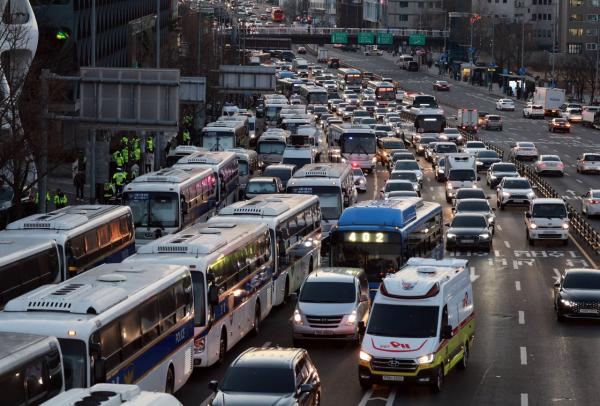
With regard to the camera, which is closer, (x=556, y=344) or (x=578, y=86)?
(x=556, y=344)

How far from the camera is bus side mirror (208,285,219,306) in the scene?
30.9 metres

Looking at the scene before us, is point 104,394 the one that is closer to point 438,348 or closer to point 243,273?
point 438,348

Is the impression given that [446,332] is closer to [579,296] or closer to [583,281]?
[579,296]

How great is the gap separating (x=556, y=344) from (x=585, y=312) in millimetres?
2675

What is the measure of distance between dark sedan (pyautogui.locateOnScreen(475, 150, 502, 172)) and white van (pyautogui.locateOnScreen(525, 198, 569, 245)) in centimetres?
2593

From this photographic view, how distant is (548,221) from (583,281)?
636 inches

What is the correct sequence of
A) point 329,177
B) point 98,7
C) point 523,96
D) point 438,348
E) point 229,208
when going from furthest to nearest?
point 523,96 → point 98,7 → point 329,177 → point 229,208 → point 438,348

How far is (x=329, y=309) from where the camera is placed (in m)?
34.1

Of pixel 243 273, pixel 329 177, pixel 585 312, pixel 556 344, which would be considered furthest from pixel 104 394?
pixel 329 177

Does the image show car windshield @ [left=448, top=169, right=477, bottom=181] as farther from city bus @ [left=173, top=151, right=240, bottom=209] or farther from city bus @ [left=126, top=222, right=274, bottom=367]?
city bus @ [left=126, top=222, right=274, bottom=367]

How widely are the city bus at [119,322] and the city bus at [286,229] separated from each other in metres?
8.71

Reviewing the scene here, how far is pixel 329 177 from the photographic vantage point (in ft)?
169

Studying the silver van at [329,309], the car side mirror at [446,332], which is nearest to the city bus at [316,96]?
the silver van at [329,309]

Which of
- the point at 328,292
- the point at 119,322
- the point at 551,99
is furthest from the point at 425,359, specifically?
the point at 551,99
